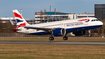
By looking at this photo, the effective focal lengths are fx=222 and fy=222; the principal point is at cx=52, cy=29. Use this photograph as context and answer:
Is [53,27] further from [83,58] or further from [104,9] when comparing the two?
[104,9]

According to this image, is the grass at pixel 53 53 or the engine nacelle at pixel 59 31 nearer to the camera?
the grass at pixel 53 53

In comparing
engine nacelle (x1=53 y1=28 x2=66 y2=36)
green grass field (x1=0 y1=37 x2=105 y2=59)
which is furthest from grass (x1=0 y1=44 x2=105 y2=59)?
engine nacelle (x1=53 y1=28 x2=66 y2=36)

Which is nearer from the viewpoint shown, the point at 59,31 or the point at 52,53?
the point at 52,53

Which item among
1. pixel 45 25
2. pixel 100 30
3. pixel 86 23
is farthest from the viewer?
pixel 100 30

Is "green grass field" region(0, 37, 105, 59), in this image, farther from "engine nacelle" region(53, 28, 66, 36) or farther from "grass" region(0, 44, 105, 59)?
"engine nacelle" region(53, 28, 66, 36)

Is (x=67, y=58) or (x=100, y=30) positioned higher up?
(x=67, y=58)

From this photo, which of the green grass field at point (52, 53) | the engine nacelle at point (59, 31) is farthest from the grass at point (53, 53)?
the engine nacelle at point (59, 31)

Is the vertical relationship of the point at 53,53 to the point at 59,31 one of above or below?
above

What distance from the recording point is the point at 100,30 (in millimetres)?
96500

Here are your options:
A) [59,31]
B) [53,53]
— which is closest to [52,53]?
[53,53]

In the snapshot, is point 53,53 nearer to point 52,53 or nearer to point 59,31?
point 52,53

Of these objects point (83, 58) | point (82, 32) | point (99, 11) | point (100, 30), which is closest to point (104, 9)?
point (99, 11)

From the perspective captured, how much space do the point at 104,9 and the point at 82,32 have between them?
301ft

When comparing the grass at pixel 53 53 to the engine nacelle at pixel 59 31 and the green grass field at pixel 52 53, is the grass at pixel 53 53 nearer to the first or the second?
the green grass field at pixel 52 53
